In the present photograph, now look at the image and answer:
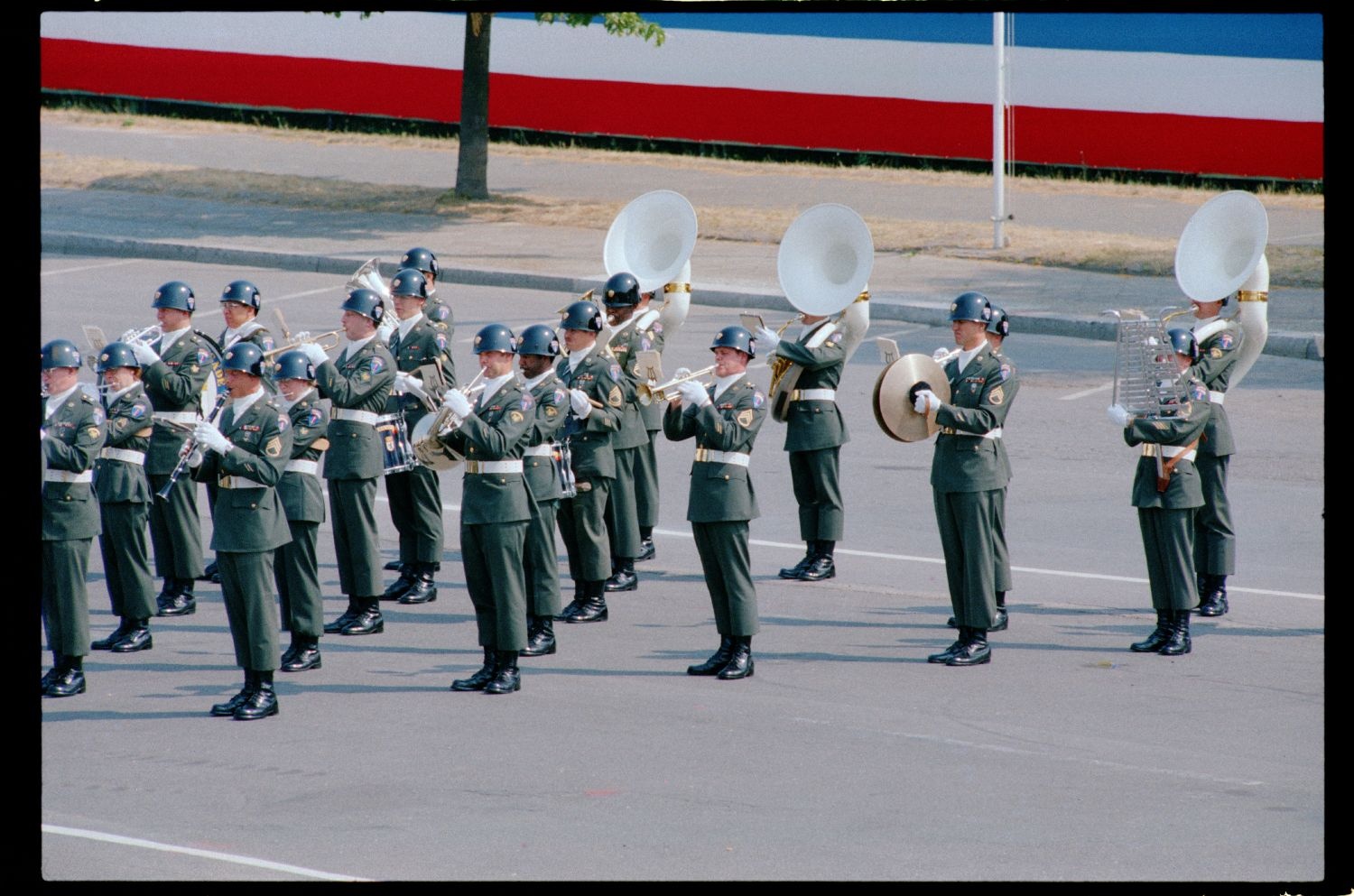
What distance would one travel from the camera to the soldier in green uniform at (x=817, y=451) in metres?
12.1

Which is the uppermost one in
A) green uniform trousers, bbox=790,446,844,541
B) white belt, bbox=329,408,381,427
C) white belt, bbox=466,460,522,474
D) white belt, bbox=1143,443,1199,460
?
white belt, bbox=329,408,381,427

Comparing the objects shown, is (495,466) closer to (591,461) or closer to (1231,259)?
(591,461)

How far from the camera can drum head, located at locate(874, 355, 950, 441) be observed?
34.1ft

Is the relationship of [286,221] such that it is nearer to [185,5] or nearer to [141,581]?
[141,581]

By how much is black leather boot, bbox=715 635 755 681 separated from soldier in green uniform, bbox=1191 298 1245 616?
3.11 metres

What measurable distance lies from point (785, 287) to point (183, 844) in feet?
20.0

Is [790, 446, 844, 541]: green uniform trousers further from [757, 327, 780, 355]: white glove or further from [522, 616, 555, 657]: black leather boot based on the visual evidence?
[522, 616, 555, 657]: black leather boot

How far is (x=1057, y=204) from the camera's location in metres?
25.5

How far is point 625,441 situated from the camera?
11.9 meters

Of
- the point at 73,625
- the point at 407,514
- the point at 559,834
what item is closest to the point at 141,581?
the point at 73,625

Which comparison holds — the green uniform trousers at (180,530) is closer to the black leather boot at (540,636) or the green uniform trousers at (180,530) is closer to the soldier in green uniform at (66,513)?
the soldier in green uniform at (66,513)

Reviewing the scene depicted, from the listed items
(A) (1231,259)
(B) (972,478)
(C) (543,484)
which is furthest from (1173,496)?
(C) (543,484)

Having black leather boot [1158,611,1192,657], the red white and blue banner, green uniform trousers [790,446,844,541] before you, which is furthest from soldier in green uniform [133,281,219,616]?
the red white and blue banner

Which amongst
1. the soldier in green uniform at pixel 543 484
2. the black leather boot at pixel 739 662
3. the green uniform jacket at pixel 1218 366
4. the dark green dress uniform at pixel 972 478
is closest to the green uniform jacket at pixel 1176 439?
the green uniform jacket at pixel 1218 366
